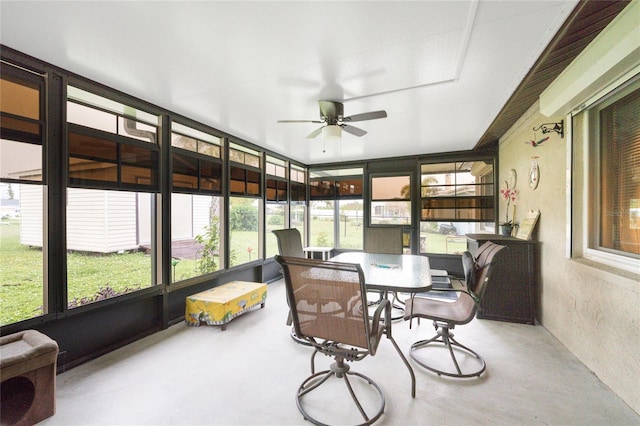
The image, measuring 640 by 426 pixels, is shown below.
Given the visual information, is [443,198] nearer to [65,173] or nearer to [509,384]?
[509,384]

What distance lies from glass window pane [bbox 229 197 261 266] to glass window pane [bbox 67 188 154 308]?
1.20 metres

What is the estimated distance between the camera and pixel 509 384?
207 centimetres

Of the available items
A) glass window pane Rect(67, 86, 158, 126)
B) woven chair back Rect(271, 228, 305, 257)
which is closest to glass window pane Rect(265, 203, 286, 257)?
woven chair back Rect(271, 228, 305, 257)

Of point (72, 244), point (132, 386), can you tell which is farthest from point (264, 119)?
point (132, 386)

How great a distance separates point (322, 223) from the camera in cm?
660

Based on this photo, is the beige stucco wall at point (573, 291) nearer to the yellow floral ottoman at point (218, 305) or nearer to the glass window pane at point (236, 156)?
the yellow floral ottoman at point (218, 305)

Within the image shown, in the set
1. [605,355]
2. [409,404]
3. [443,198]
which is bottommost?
[409,404]

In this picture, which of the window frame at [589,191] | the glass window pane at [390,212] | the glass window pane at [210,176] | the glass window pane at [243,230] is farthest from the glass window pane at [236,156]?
the window frame at [589,191]

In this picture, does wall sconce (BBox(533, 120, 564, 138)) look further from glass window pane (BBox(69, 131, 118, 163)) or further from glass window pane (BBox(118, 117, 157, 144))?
glass window pane (BBox(69, 131, 118, 163))

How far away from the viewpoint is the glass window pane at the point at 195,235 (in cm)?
345

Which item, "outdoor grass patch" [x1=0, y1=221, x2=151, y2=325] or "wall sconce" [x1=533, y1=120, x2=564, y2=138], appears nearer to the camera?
"outdoor grass patch" [x1=0, y1=221, x2=151, y2=325]

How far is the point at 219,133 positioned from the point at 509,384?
4349 mm

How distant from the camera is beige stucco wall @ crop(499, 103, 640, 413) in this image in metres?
1.82

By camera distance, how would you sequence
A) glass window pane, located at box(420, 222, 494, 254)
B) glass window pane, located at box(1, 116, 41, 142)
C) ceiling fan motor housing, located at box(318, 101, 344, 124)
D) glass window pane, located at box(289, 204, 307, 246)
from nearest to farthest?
glass window pane, located at box(1, 116, 41, 142)
ceiling fan motor housing, located at box(318, 101, 344, 124)
glass window pane, located at box(420, 222, 494, 254)
glass window pane, located at box(289, 204, 307, 246)
